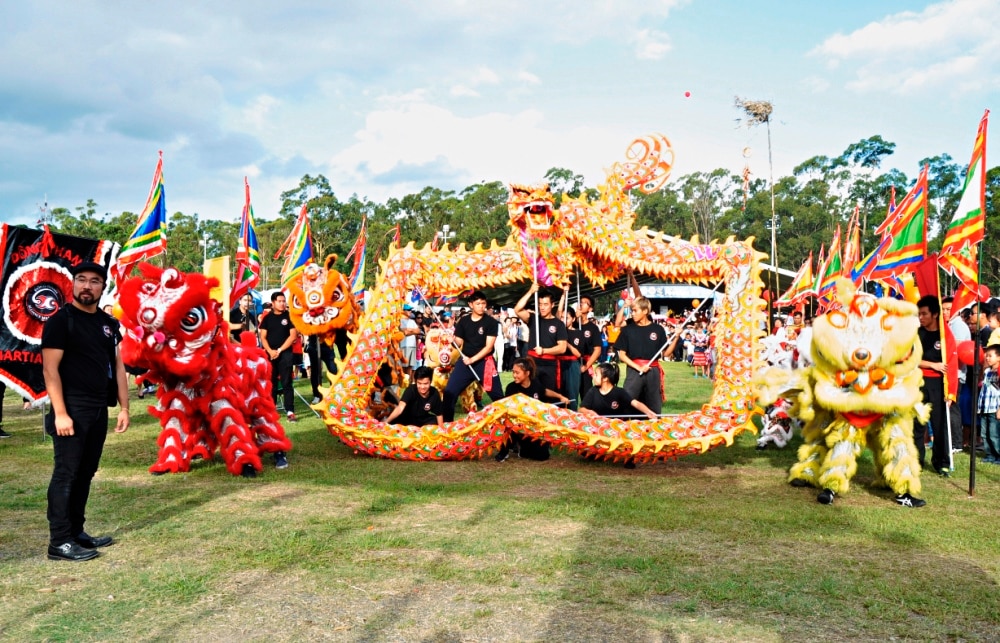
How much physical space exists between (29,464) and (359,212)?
1685 inches

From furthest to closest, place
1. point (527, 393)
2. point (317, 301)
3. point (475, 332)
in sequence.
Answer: point (317, 301)
point (475, 332)
point (527, 393)

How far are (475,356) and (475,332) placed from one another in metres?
0.26

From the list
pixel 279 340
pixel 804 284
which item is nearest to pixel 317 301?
pixel 279 340

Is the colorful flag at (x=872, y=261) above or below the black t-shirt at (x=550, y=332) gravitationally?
above

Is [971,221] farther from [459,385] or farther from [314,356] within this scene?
[314,356]

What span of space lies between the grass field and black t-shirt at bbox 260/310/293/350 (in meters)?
3.20

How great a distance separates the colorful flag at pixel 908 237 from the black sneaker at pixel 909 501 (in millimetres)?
2487

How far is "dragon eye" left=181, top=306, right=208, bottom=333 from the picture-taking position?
611cm

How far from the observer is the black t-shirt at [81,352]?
424 cm

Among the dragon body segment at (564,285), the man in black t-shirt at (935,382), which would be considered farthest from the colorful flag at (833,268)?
the dragon body segment at (564,285)

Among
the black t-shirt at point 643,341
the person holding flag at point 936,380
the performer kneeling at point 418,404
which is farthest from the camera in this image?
the performer kneeling at point 418,404

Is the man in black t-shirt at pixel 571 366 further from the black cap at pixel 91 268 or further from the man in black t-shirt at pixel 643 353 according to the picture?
the black cap at pixel 91 268

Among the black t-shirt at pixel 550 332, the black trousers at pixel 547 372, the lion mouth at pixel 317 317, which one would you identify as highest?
the lion mouth at pixel 317 317

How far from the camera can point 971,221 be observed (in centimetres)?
609
